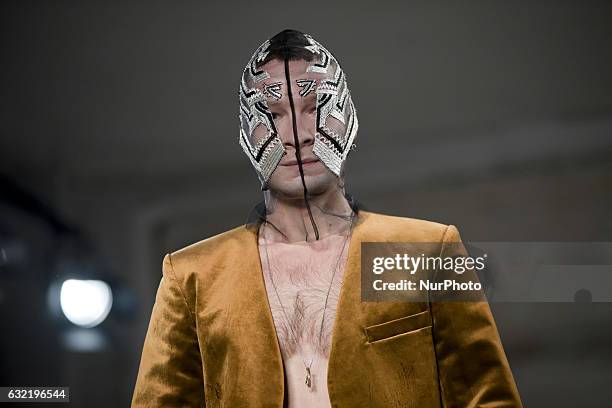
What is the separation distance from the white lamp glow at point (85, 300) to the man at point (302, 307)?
40cm

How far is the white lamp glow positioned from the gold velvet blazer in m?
0.43

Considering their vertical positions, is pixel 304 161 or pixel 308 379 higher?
pixel 304 161

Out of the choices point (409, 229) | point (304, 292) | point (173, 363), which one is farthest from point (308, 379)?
point (409, 229)

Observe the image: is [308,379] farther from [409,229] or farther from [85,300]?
[85,300]

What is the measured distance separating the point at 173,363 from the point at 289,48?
3.00ft

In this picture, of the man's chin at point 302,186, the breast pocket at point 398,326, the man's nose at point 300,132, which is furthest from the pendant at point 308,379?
the man's nose at point 300,132

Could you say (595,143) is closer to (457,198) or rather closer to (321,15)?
(457,198)

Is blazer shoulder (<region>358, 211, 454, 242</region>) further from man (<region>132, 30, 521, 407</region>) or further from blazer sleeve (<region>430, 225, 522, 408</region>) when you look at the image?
blazer sleeve (<region>430, 225, 522, 408</region>)

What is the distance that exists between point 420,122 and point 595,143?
1.72ft

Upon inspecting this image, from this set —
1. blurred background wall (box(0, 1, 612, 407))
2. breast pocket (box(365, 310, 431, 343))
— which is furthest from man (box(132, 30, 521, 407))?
blurred background wall (box(0, 1, 612, 407))

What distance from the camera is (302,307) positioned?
2.47 metres

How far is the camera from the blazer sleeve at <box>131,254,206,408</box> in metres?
2.54

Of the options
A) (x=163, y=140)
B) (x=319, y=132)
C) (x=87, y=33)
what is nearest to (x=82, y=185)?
(x=163, y=140)

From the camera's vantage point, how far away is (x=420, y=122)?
292 centimetres
